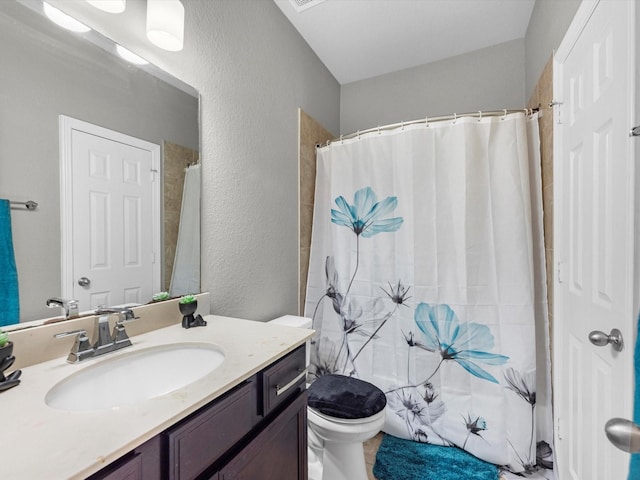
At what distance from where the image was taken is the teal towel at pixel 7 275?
77cm

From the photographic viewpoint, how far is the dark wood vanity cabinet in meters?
0.56

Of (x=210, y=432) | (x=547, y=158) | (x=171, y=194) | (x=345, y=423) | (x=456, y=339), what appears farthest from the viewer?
(x=456, y=339)

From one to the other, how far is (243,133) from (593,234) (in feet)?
5.01

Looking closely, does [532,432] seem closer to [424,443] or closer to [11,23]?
A: [424,443]

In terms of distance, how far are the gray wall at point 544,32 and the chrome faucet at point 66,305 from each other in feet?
6.64

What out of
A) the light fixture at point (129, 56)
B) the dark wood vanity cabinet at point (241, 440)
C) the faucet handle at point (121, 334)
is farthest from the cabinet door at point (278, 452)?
the light fixture at point (129, 56)

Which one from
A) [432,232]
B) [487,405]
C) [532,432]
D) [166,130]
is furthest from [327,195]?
[532,432]

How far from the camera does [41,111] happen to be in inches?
32.6

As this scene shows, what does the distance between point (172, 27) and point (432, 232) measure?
1559 mm

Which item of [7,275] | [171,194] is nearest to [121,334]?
[7,275]

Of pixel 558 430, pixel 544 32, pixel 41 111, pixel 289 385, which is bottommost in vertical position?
pixel 558 430

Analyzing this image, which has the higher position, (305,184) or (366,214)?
(305,184)

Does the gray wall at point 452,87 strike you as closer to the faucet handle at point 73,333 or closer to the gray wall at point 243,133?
the gray wall at point 243,133

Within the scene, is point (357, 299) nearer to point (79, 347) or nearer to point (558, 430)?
point (558, 430)
